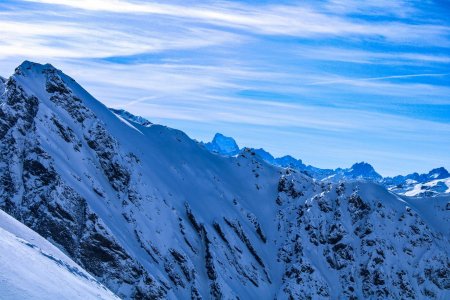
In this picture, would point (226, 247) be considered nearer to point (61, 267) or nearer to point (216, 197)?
point (216, 197)

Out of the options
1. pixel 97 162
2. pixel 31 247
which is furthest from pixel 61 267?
pixel 97 162

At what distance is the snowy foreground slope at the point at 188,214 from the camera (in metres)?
98.6

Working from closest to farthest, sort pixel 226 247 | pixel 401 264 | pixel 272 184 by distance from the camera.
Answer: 1. pixel 226 247
2. pixel 401 264
3. pixel 272 184

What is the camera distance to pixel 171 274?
11256 centimetres

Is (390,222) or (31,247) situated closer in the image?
(31,247)

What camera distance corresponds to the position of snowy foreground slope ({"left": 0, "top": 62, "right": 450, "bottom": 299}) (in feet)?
323

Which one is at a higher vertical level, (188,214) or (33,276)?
(188,214)

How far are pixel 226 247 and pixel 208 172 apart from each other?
31337mm

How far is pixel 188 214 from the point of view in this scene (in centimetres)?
13238

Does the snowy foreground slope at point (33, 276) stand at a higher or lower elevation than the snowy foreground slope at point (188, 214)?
lower

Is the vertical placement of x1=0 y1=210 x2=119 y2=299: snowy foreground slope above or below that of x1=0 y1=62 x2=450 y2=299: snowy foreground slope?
below

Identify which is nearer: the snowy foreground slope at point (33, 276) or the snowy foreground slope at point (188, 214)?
the snowy foreground slope at point (33, 276)

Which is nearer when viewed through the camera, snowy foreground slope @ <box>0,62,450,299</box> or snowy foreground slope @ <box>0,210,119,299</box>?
snowy foreground slope @ <box>0,210,119,299</box>

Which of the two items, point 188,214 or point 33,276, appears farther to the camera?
point 188,214
